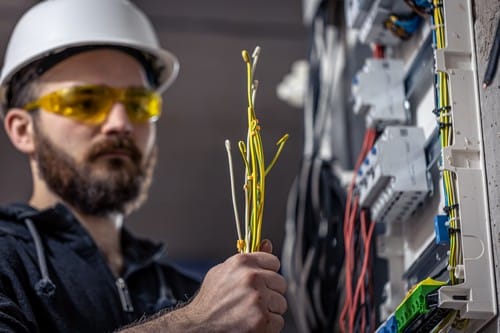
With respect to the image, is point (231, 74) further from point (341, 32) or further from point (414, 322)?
point (414, 322)

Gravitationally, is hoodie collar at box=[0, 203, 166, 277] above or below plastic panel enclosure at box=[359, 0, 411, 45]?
below

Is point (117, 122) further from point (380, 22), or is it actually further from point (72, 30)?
point (380, 22)

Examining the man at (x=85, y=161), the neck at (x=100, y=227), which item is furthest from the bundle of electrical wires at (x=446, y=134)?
the neck at (x=100, y=227)

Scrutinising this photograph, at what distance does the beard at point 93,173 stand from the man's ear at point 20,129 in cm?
6

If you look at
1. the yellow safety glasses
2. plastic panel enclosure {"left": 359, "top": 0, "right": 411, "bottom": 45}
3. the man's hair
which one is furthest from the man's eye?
plastic panel enclosure {"left": 359, "top": 0, "right": 411, "bottom": 45}

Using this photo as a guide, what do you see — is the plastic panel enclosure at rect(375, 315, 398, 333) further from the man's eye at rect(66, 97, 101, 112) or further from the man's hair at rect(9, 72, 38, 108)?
Result: the man's hair at rect(9, 72, 38, 108)

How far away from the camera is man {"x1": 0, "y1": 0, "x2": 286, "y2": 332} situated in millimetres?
2078

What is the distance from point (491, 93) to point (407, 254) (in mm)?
623

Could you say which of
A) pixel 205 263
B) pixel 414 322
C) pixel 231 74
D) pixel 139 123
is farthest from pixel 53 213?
pixel 205 263

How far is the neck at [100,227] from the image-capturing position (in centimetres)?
245

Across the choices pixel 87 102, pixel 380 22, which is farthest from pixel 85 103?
pixel 380 22

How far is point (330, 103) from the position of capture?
2.75m

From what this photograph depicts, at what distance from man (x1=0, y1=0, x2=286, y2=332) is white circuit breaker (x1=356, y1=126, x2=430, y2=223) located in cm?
47

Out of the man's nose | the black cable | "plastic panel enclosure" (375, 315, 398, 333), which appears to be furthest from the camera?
the man's nose
